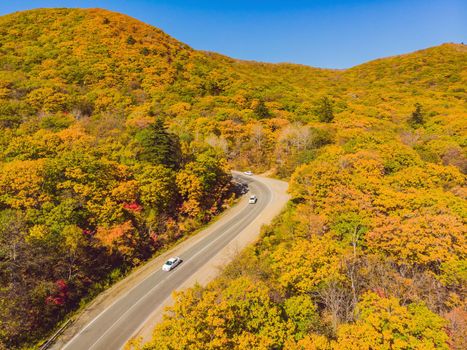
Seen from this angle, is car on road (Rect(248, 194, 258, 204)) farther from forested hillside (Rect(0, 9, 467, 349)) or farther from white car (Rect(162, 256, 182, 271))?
white car (Rect(162, 256, 182, 271))

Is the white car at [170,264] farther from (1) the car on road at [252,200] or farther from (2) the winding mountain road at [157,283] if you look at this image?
(1) the car on road at [252,200]

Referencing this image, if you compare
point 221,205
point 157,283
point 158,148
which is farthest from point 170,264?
point 158,148

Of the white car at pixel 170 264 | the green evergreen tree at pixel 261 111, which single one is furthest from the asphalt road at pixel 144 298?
the green evergreen tree at pixel 261 111

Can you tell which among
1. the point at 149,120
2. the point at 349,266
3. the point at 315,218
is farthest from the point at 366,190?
the point at 149,120

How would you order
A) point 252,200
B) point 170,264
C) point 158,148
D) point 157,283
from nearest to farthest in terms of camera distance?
point 157,283
point 170,264
point 158,148
point 252,200

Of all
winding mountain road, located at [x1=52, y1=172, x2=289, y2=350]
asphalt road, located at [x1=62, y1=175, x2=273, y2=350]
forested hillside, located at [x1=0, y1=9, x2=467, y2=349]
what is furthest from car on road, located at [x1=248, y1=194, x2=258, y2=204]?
forested hillside, located at [x1=0, y1=9, x2=467, y2=349]

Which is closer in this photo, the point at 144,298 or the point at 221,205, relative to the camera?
the point at 144,298

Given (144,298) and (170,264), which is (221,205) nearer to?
(170,264)
